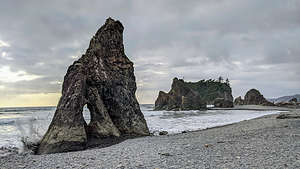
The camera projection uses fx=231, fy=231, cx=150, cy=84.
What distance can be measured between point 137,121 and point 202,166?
9.68 meters

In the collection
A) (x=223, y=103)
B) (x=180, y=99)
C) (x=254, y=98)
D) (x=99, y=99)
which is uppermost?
(x=254, y=98)

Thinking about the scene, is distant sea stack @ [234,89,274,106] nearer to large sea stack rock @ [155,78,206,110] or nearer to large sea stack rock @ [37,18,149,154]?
large sea stack rock @ [155,78,206,110]

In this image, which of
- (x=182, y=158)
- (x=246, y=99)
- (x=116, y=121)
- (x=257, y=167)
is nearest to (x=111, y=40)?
(x=116, y=121)

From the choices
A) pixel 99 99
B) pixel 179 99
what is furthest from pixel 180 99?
pixel 99 99

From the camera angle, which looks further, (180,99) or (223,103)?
(180,99)

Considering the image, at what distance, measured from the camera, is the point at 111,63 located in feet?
53.8

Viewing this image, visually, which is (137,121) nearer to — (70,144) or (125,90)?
(125,90)

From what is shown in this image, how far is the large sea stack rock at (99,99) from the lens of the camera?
11305 mm

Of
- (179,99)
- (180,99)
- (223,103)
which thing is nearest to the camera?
(223,103)

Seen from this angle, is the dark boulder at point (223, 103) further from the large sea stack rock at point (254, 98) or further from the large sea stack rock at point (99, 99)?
the large sea stack rock at point (99, 99)

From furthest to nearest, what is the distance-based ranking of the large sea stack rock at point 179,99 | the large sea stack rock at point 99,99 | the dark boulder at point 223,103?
the dark boulder at point 223,103 → the large sea stack rock at point 179,99 → the large sea stack rock at point 99,99

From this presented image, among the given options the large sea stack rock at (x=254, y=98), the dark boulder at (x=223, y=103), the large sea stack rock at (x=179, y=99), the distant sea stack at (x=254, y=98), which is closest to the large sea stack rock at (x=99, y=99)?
the large sea stack rock at (x=179, y=99)

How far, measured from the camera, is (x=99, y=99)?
1380 centimetres

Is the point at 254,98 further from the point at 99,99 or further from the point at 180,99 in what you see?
the point at 99,99
